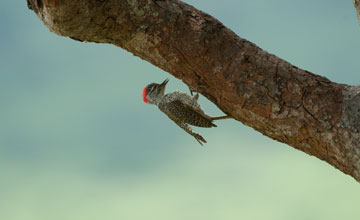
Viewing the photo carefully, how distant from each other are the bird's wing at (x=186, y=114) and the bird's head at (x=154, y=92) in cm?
35

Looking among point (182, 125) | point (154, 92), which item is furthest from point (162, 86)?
point (182, 125)

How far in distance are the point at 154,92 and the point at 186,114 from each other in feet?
3.02

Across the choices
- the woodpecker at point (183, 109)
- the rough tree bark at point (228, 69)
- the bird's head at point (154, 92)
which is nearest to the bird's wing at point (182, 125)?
the woodpecker at point (183, 109)

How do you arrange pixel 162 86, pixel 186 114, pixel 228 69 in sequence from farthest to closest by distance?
pixel 162 86 → pixel 186 114 → pixel 228 69

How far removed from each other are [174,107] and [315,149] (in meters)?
1.93

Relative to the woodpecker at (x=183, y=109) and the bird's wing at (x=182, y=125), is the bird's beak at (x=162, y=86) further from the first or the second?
the bird's wing at (x=182, y=125)

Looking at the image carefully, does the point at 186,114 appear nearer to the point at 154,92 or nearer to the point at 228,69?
the point at 154,92

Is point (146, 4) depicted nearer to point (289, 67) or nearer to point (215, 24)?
point (215, 24)

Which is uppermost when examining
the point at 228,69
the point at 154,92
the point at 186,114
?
the point at 154,92

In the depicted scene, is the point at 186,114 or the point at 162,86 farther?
the point at 162,86

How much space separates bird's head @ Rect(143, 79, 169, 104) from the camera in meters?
5.21

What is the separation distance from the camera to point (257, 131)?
10.7 ft

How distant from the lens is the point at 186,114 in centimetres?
449

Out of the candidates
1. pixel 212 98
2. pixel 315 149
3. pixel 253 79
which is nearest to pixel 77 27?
pixel 212 98
